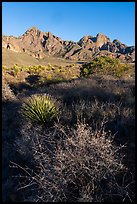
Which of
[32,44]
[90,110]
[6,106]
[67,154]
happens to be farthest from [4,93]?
[32,44]

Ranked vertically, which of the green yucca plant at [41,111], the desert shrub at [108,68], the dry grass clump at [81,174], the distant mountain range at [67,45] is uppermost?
the distant mountain range at [67,45]

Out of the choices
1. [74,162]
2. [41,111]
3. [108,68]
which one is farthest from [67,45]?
[74,162]

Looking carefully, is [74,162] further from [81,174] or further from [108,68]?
[108,68]

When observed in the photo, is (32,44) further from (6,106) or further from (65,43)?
(6,106)

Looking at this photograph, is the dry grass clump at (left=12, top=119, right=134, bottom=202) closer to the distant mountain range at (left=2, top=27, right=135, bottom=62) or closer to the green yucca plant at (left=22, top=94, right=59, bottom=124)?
the green yucca plant at (left=22, top=94, right=59, bottom=124)

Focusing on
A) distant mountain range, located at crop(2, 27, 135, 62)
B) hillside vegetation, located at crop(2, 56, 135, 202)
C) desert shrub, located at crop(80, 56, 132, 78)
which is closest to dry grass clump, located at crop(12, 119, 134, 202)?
hillside vegetation, located at crop(2, 56, 135, 202)

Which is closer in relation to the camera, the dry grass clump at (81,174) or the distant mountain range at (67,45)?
the dry grass clump at (81,174)

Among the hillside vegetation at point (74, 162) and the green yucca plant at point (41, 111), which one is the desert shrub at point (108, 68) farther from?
the hillside vegetation at point (74, 162)

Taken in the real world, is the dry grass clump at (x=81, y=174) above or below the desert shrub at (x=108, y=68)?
below

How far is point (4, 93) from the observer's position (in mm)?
12273

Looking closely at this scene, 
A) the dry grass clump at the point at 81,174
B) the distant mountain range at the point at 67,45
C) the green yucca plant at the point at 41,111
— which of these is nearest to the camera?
the dry grass clump at the point at 81,174

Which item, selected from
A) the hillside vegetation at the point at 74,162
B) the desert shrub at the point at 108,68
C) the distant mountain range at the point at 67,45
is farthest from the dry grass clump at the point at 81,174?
the distant mountain range at the point at 67,45

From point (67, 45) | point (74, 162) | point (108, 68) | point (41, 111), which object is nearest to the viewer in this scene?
point (74, 162)

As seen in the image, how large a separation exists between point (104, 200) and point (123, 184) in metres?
0.42
